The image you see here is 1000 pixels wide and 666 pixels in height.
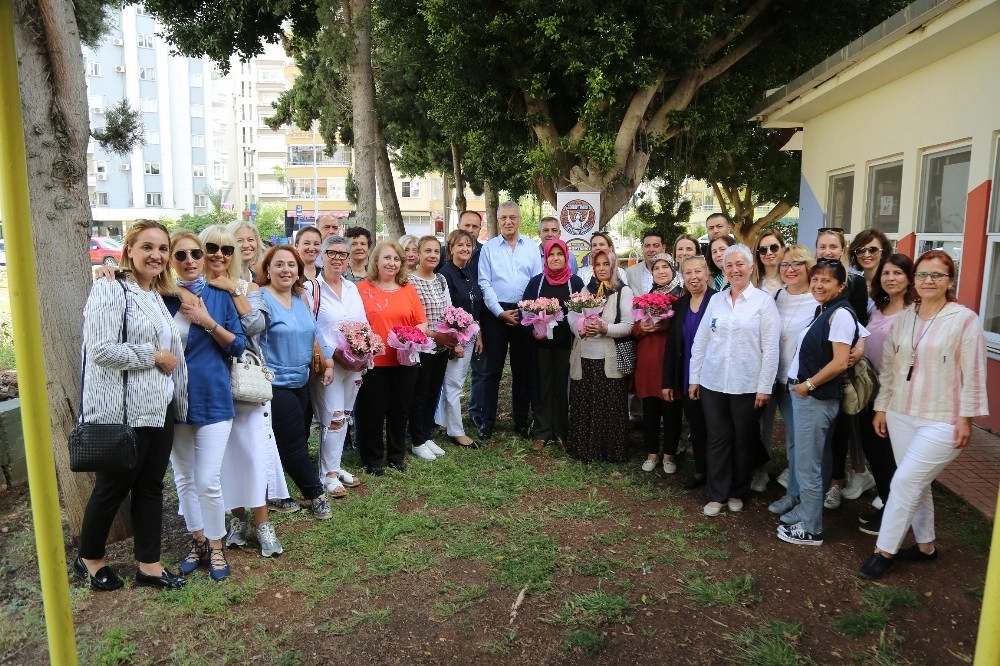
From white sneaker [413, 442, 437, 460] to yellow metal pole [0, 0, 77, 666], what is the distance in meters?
4.31

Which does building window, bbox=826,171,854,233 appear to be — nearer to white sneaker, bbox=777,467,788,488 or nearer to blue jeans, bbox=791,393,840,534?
white sneaker, bbox=777,467,788,488

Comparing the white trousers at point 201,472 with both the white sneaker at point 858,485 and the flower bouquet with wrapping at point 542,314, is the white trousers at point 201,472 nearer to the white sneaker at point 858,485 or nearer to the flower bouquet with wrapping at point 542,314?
the flower bouquet with wrapping at point 542,314

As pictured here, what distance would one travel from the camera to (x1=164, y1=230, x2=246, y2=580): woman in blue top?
392cm

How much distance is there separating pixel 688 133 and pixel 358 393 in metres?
9.73

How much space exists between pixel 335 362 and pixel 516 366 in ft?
7.40

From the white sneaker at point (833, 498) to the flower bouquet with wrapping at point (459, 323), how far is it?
312 cm

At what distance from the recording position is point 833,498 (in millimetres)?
5207

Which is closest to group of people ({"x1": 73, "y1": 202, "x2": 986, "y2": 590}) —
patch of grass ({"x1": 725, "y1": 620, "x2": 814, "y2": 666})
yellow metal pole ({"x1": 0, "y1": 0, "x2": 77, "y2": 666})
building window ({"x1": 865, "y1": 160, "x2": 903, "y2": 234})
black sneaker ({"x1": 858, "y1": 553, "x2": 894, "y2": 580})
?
black sneaker ({"x1": 858, "y1": 553, "x2": 894, "y2": 580})

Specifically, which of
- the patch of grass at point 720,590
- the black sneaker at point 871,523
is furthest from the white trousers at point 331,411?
the black sneaker at point 871,523

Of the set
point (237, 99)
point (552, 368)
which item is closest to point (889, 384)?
point (552, 368)

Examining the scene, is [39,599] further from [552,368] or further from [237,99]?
[237,99]

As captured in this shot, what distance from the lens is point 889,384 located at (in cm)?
412

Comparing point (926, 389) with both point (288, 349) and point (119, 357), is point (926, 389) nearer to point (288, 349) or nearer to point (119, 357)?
point (288, 349)

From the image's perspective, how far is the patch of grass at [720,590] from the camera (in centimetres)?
383
